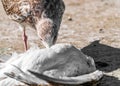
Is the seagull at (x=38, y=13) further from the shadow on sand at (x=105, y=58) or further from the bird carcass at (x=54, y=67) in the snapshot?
the bird carcass at (x=54, y=67)

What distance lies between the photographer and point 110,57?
23.6 ft

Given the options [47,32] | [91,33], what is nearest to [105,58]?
[47,32]

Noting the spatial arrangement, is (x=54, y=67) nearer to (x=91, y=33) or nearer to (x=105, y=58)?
(x=105, y=58)

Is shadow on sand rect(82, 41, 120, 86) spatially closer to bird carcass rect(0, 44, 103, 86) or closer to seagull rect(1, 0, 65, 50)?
bird carcass rect(0, 44, 103, 86)

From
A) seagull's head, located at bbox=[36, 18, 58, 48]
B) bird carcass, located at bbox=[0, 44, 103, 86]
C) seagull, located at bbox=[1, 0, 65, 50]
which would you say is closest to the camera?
bird carcass, located at bbox=[0, 44, 103, 86]

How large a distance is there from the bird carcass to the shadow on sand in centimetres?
68

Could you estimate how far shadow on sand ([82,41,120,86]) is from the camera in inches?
249

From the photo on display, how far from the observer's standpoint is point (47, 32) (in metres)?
6.43

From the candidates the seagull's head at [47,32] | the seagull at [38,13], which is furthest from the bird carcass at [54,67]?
the seagull at [38,13]

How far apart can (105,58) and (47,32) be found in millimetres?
1199

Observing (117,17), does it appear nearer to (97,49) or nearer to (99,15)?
(99,15)

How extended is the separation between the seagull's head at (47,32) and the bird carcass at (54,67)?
0.67 meters

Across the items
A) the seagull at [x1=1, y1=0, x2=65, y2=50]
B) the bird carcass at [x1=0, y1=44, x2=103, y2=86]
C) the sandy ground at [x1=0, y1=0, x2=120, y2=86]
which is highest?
the bird carcass at [x1=0, y1=44, x2=103, y2=86]

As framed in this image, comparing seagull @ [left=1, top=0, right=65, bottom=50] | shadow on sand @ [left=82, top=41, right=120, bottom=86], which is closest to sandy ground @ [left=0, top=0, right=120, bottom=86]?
shadow on sand @ [left=82, top=41, right=120, bottom=86]
